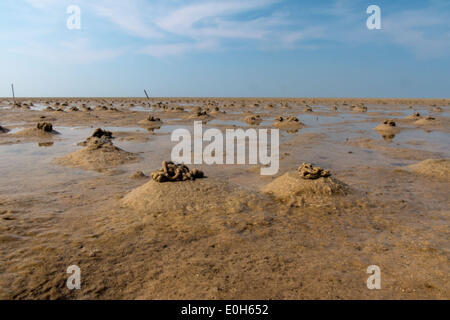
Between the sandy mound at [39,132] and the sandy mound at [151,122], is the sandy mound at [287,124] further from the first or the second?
the sandy mound at [39,132]

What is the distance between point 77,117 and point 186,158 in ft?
61.2

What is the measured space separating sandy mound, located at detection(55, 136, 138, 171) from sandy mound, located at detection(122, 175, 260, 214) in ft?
11.6

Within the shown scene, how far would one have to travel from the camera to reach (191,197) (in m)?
5.71

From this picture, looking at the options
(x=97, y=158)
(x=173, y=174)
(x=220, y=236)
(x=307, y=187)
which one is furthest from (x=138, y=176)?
(x=307, y=187)

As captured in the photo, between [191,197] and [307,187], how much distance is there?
244cm

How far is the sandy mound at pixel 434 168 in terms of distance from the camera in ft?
26.1

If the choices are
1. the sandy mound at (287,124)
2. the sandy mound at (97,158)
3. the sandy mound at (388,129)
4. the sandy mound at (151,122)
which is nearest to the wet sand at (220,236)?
the sandy mound at (97,158)

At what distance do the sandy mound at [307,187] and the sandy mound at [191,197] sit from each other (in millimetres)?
611

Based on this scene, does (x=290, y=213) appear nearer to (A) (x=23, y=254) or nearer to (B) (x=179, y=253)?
(B) (x=179, y=253)

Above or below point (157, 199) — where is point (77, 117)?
above

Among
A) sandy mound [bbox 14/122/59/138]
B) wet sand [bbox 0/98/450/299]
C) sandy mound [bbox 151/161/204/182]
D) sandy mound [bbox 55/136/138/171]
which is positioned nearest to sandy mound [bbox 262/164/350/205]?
wet sand [bbox 0/98/450/299]

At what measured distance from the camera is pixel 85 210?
5.38 m
